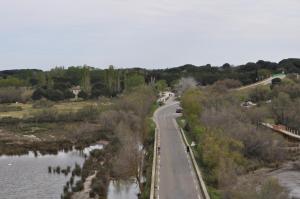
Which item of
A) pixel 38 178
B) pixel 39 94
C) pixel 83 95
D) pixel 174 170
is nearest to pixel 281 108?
pixel 38 178

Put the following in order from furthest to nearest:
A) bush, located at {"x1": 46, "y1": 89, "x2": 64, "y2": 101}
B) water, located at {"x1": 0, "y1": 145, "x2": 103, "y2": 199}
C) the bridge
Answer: bush, located at {"x1": 46, "y1": 89, "x2": 64, "y2": 101} < water, located at {"x1": 0, "y1": 145, "x2": 103, "y2": 199} < the bridge

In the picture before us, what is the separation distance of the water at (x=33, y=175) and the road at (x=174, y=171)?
24.7ft

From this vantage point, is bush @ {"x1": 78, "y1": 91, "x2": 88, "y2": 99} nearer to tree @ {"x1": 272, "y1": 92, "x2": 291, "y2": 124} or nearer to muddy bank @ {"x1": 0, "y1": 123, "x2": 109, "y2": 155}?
muddy bank @ {"x1": 0, "y1": 123, "x2": 109, "y2": 155}

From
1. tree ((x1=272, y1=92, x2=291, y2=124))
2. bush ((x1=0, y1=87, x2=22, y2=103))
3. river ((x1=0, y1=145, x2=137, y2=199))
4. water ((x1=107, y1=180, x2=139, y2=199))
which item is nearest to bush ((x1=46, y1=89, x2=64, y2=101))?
bush ((x1=0, y1=87, x2=22, y2=103))

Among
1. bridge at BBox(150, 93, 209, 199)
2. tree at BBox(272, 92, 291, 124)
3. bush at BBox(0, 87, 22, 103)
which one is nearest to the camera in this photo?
bridge at BBox(150, 93, 209, 199)

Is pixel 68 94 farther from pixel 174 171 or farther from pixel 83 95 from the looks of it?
pixel 174 171

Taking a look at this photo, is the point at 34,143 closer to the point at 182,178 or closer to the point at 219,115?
the point at 219,115

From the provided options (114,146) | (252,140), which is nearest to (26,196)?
(114,146)

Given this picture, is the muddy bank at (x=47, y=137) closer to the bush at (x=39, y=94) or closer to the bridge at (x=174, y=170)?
the bridge at (x=174, y=170)

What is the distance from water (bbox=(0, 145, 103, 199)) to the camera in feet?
118

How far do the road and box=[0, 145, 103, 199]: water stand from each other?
7.52m

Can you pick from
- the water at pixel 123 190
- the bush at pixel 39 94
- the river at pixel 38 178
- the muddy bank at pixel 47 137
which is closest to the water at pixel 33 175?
the river at pixel 38 178

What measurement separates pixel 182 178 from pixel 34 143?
34.7 meters

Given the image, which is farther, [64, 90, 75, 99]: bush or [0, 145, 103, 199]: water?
[64, 90, 75, 99]: bush
